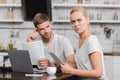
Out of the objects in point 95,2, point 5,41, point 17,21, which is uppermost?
point 95,2

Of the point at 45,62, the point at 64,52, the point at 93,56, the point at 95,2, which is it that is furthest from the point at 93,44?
the point at 95,2

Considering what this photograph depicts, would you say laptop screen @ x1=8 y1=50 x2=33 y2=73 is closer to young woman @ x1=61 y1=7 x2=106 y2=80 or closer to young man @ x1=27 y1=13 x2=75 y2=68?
young man @ x1=27 y1=13 x2=75 y2=68

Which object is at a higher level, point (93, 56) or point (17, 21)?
point (93, 56)

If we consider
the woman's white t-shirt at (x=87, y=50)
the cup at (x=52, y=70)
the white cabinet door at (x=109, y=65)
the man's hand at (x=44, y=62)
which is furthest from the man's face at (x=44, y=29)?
the white cabinet door at (x=109, y=65)

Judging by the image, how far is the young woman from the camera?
7.86ft

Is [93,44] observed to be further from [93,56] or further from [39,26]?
[39,26]

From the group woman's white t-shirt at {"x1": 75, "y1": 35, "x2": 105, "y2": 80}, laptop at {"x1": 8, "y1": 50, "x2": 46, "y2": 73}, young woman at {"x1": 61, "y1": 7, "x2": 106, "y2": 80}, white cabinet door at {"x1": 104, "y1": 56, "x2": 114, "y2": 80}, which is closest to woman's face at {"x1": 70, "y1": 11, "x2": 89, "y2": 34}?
young woman at {"x1": 61, "y1": 7, "x2": 106, "y2": 80}

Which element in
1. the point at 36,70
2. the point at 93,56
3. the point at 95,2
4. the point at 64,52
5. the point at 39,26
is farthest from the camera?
the point at 95,2

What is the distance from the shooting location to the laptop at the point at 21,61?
2797mm

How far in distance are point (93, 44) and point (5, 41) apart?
390cm

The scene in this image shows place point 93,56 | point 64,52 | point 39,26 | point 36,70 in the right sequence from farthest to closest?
point 64,52, point 39,26, point 36,70, point 93,56

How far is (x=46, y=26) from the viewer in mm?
3176

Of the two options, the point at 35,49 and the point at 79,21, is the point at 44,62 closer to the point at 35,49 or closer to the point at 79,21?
the point at 35,49

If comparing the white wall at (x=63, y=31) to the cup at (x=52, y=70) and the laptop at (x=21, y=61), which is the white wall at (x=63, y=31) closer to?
the laptop at (x=21, y=61)
